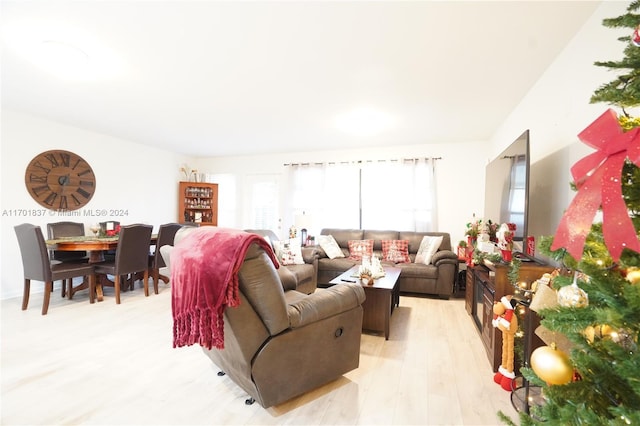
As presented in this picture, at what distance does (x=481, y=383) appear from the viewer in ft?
6.24

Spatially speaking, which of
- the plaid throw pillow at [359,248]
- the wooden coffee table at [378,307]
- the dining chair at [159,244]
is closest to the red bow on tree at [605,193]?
the wooden coffee table at [378,307]

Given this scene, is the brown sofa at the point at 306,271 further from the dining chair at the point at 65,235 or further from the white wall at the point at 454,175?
the dining chair at the point at 65,235

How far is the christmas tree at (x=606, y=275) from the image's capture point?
0.56m

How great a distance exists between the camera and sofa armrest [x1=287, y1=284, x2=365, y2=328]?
1600 mm

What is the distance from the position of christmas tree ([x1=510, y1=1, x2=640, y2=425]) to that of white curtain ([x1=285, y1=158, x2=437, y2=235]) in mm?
4271

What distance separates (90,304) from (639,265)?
4619 mm

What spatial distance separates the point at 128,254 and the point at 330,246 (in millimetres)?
2834

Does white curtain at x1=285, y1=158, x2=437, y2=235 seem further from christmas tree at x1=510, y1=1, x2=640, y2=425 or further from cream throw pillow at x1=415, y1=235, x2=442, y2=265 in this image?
christmas tree at x1=510, y1=1, x2=640, y2=425

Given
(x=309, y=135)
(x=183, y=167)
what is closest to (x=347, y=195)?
(x=309, y=135)

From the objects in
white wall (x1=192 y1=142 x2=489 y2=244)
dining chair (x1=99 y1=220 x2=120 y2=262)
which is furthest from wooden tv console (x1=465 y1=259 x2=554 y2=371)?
dining chair (x1=99 y1=220 x2=120 y2=262)

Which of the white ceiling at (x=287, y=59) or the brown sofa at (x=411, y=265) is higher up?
the white ceiling at (x=287, y=59)

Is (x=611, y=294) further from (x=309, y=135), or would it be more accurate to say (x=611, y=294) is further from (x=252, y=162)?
(x=252, y=162)

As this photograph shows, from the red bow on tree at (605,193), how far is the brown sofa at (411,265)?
322 cm

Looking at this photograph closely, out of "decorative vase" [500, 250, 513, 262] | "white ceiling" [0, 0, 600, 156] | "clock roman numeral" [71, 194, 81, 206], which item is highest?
"white ceiling" [0, 0, 600, 156]
